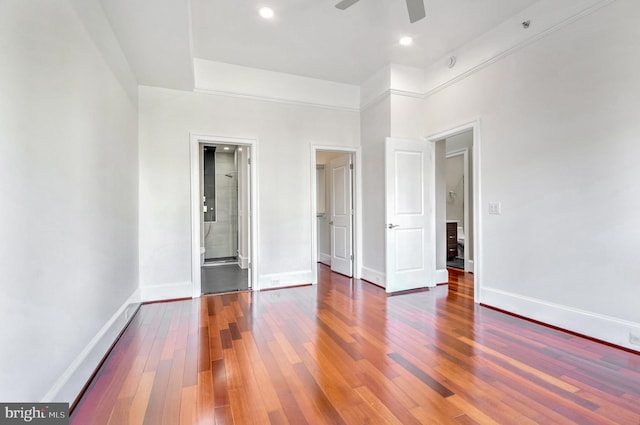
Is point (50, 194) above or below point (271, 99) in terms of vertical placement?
below

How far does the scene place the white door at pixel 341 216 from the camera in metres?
5.04

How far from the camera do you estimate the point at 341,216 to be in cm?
527

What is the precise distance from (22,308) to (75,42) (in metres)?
1.64

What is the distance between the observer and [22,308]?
4.44 ft

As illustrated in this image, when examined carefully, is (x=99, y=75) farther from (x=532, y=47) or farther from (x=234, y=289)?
(x=532, y=47)

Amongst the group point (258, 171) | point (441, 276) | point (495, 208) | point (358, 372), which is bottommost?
point (358, 372)

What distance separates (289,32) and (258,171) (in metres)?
1.79

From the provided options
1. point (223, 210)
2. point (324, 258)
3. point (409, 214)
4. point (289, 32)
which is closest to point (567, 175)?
point (409, 214)

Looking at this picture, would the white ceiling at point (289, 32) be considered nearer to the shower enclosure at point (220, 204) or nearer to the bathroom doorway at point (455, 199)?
the bathroom doorway at point (455, 199)

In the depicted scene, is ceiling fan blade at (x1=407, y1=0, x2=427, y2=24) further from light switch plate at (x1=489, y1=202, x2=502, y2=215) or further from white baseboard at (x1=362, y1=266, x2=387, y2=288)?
white baseboard at (x1=362, y1=266, x2=387, y2=288)

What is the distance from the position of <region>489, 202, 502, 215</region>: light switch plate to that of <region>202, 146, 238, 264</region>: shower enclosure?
5086mm

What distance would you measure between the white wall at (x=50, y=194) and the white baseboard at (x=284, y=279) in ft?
6.51

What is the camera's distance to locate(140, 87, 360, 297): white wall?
3.86 metres

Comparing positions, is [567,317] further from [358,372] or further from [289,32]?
[289,32]
